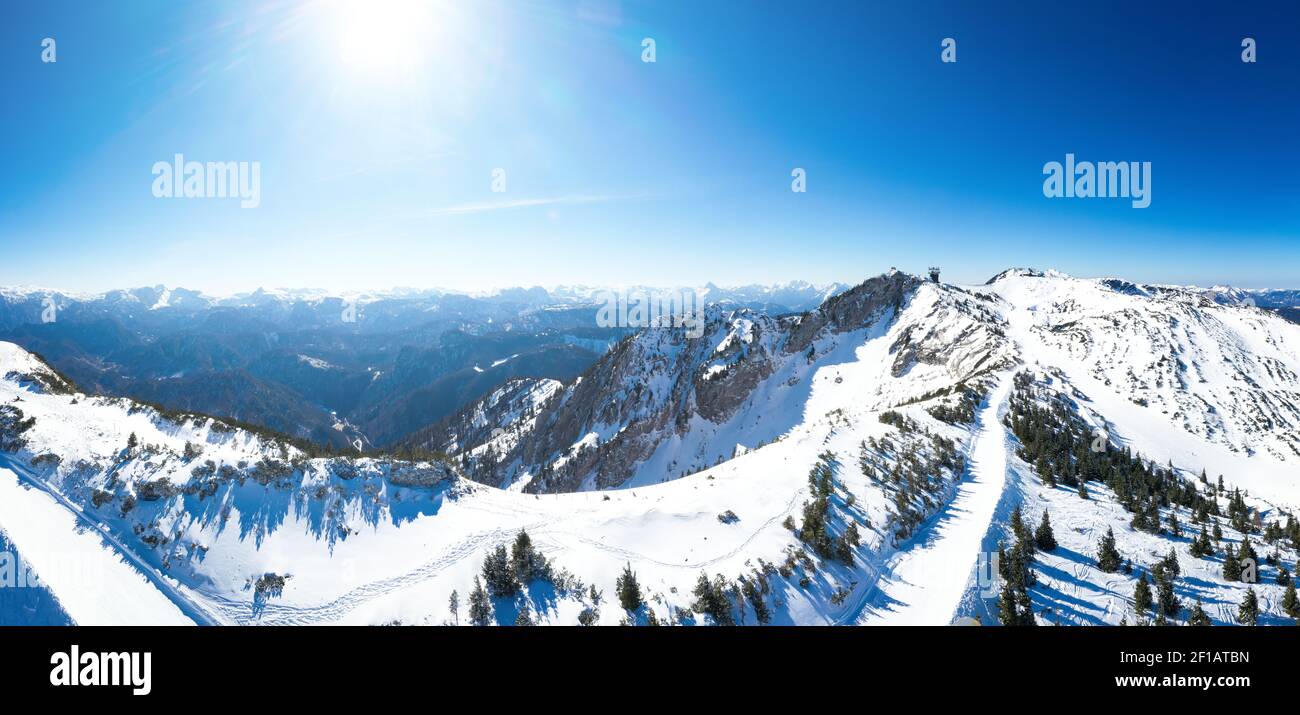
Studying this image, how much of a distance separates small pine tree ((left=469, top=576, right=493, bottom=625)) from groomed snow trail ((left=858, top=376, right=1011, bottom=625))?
1736 centimetres

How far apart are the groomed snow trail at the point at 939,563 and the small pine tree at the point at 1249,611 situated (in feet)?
29.3

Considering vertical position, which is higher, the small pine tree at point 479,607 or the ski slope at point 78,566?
the ski slope at point 78,566

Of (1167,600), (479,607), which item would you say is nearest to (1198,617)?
(1167,600)

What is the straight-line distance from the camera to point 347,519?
30.8 metres

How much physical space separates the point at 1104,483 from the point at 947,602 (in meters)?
27.0

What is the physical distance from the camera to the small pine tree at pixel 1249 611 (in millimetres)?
18547

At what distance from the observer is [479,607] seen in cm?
2177

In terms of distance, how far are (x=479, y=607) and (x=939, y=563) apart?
2390 cm

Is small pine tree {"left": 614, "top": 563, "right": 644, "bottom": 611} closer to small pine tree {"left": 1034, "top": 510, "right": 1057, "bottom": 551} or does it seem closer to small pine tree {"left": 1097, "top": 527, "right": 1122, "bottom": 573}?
small pine tree {"left": 1034, "top": 510, "right": 1057, "bottom": 551}

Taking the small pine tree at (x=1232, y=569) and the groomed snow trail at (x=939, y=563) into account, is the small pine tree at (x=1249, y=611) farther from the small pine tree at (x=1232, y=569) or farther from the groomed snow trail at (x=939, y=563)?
the groomed snow trail at (x=939, y=563)

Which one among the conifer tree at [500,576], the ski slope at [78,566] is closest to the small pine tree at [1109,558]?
the conifer tree at [500,576]

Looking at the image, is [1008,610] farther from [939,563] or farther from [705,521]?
[705,521]

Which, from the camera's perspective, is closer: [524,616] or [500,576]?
[524,616]
